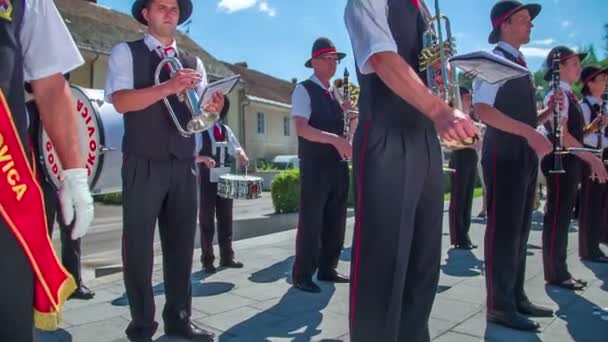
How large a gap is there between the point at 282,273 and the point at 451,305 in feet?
6.27

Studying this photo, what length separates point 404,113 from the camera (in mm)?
2371

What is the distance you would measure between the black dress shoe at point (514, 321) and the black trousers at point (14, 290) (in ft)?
10.1

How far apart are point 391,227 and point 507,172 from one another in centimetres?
175

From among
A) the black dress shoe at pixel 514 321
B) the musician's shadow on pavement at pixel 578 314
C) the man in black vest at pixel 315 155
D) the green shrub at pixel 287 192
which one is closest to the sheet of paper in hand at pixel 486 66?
the black dress shoe at pixel 514 321

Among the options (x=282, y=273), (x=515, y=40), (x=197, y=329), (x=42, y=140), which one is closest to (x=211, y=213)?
(x=282, y=273)

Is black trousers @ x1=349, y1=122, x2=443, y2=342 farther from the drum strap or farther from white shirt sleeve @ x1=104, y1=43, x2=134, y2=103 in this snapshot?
white shirt sleeve @ x1=104, y1=43, x2=134, y2=103

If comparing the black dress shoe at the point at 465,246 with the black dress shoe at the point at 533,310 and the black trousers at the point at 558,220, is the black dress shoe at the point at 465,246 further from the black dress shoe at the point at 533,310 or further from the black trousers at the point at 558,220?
the black dress shoe at the point at 533,310

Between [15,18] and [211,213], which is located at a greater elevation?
[15,18]

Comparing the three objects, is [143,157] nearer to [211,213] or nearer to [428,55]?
[428,55]

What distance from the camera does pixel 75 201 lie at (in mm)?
1797

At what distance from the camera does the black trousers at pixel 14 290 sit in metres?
1.51

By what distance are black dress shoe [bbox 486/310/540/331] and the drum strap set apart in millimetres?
2974

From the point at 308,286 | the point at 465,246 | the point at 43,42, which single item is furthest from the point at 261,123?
the point at 43,42

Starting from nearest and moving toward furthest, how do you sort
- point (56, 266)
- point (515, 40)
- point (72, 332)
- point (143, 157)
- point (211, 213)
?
point (56, 266)
point (143, 157)
point (72, 332)
point (515, 40)
point (211, 213)
